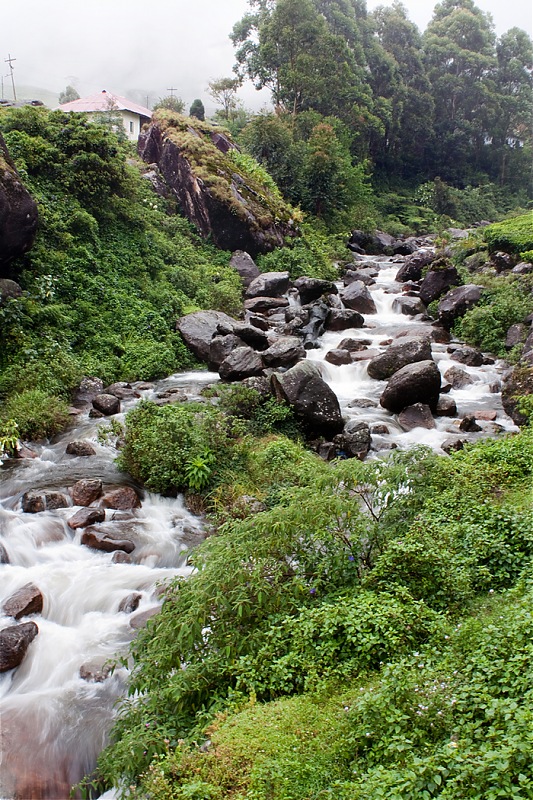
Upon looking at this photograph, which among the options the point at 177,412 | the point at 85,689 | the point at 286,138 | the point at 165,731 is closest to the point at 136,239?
the point at 177,412

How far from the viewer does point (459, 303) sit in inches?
829

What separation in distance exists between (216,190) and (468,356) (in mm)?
14530

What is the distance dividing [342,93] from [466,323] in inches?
1101

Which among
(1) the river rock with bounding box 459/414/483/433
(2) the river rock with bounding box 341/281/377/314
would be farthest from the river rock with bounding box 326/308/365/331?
(1) the river rock with bounding box 459/414/483/433

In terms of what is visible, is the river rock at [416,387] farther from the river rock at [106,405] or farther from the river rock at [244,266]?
the river rock at [244,266]

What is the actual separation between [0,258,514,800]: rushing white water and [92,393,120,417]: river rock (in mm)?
400

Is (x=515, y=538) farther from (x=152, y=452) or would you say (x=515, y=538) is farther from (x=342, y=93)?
(x=342, y=93)

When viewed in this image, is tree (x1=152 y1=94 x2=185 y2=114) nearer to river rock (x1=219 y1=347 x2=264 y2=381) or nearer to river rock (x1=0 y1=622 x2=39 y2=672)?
river rock (x1=219 y1=347 x2=264 y2=381)

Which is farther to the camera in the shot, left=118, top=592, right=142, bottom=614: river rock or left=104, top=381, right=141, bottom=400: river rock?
left=104, top=381, right=141, bottom=400: river rock

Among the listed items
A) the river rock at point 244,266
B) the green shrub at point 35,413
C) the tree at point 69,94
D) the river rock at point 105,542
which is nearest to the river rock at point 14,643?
the river rock at point 105,542

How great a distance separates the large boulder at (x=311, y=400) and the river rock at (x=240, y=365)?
279 cm

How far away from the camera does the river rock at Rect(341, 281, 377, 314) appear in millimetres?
23219

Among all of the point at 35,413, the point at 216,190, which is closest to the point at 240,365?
the point at 35,413

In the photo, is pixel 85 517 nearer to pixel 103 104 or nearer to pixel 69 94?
pixel 103 104
